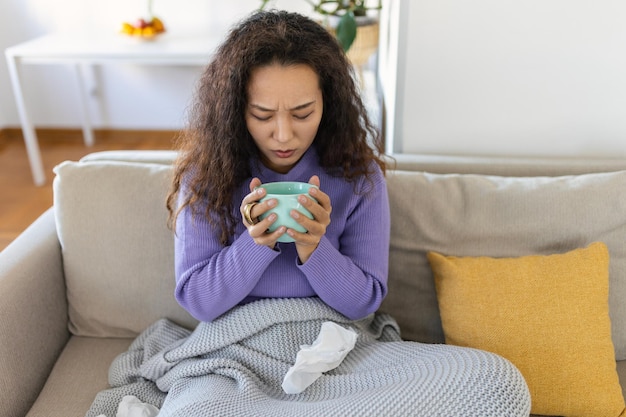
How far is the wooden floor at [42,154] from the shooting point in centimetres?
281

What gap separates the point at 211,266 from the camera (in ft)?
3.85

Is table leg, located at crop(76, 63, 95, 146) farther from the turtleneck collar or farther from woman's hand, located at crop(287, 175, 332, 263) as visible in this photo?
woman's hand, located at crop(287, 175, 332, 263)

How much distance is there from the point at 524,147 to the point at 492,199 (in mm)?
339

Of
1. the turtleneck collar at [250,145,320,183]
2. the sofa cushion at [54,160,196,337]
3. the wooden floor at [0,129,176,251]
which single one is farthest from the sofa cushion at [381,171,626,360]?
the wooden floor at [0,129,176,251]

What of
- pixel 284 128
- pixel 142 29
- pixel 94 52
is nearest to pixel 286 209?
pixel 284 128

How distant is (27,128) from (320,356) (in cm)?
244

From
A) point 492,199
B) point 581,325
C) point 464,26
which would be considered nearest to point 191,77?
point 464,26

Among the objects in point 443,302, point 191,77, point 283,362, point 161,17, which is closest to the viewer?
point 283,362

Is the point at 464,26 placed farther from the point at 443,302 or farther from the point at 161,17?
the point at 161,17

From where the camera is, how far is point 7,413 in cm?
118

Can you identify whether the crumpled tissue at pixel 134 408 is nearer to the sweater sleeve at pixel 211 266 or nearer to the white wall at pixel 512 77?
the sweater sleeve at pixel 211 266

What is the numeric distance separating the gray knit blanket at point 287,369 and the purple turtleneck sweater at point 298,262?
0.14 ft

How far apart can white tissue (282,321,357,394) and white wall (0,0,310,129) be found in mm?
2277

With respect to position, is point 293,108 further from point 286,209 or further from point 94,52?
point 94,52
